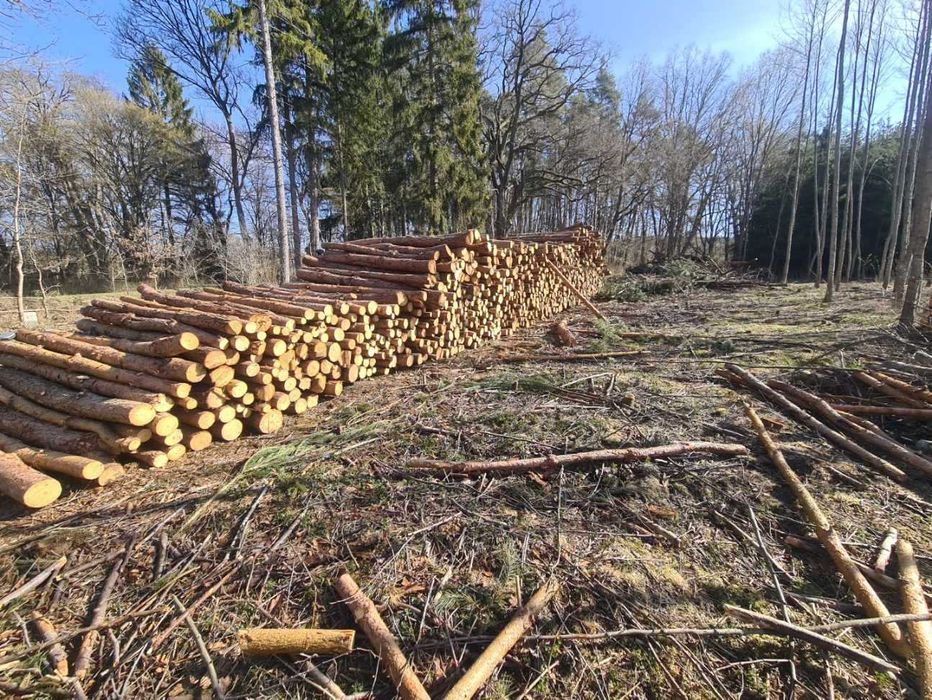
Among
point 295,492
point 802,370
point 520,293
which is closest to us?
point 295,492

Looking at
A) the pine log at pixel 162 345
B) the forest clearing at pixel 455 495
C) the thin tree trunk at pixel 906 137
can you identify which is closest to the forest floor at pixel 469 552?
the forest clearing at pixel 455 495

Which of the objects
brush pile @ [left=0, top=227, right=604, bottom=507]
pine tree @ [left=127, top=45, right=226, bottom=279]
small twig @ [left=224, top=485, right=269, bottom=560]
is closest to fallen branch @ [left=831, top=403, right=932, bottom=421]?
brush pile @ [left=0, top=227, right=604, bottom=507]

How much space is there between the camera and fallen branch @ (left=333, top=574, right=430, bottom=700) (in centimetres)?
168

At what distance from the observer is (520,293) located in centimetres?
859

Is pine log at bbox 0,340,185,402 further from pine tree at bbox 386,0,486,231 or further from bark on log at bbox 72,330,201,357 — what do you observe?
pine tree at bbox 386,0,486,231

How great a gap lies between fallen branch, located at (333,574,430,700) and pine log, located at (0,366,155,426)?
214 cm

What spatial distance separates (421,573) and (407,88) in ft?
69.4

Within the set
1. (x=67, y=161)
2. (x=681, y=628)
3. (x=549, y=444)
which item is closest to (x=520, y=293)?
(x=549, y=444)

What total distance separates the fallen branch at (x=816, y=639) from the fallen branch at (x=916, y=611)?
0.27ft

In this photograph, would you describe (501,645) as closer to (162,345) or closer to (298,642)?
(298,642)

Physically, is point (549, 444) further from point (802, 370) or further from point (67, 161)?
point (67, 161)

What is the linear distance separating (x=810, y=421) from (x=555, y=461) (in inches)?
93.2

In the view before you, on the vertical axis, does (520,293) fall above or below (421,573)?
above

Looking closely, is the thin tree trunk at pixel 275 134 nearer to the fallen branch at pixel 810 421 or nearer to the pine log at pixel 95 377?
the pine log at pixel 95 377
